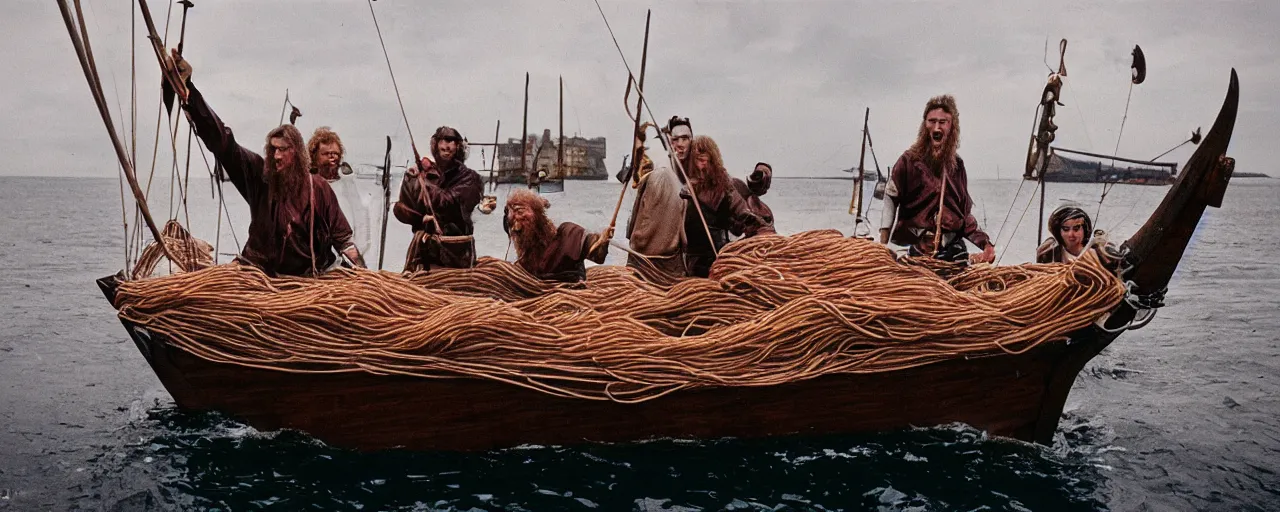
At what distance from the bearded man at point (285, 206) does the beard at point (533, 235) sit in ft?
2.91

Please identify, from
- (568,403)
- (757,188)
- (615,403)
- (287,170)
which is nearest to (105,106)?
(287,170)

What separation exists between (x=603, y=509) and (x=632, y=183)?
6.39 feet

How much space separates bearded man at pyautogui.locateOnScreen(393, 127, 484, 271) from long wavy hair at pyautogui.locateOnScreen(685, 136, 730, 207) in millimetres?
1295

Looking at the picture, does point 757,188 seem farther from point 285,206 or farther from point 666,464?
point 285,206

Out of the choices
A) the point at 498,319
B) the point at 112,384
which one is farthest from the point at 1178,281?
the point at 112,384

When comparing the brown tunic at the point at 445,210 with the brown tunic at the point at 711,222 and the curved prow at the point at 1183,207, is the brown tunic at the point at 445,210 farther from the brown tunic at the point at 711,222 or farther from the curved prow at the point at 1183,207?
the curved prow at the point at 1183,207

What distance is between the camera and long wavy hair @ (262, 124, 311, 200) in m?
4.53

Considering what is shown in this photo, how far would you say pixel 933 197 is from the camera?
16.8ft

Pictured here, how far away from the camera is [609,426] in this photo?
4391mm

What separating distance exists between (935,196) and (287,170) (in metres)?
3.61

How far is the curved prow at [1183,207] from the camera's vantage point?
3914 mm

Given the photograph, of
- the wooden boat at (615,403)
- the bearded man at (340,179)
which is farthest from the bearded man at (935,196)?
the bearded man at (340,179)

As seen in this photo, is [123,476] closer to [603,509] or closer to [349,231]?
[349,231]

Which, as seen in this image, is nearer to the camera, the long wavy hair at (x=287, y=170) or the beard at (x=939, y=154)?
the long wavy hair at (x=287, y=170)
